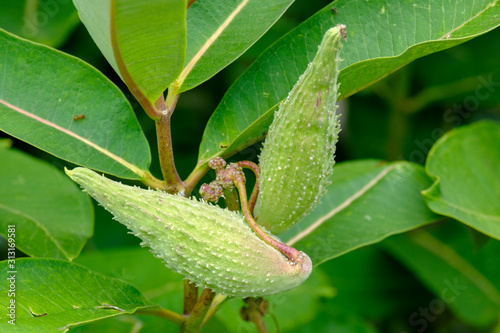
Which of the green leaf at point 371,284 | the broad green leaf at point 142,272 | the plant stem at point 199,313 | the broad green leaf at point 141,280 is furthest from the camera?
the green leaf at point 371,284

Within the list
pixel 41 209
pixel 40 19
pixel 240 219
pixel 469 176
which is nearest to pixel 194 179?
pixel 240 219

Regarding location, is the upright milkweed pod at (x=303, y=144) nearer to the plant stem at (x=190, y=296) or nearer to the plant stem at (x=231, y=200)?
the plant stem at (x=231, y=200)

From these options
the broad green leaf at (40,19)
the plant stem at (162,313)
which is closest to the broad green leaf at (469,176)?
the plant stem at (162,313)

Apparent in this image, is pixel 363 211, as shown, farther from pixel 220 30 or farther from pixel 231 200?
pixel 220 30

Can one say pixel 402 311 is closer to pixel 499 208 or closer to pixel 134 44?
pixel 499 208

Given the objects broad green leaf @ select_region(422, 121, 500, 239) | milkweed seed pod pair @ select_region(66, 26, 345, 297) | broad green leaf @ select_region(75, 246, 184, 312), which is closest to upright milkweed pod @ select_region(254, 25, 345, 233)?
milkweed seed pod pair @ select_region(66, 26, 345, 297)

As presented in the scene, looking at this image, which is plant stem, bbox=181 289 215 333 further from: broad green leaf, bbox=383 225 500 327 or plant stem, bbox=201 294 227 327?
broad green leaf, bbox=383 225 500 327
